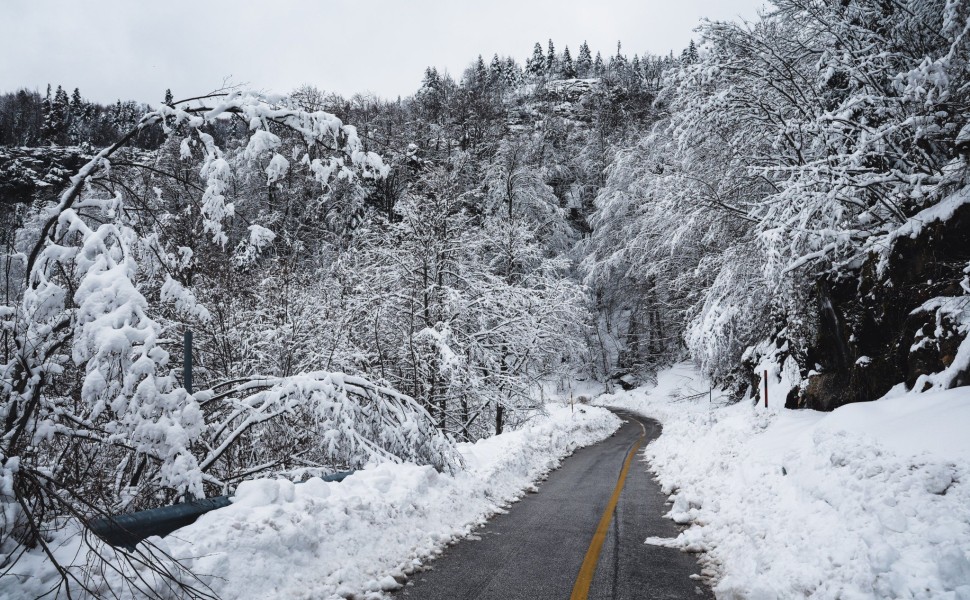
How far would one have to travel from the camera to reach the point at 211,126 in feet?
12.7

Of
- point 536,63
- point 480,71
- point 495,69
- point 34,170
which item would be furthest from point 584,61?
point 34,170

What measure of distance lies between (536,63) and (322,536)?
3705 inches

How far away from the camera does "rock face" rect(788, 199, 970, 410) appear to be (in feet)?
22.4

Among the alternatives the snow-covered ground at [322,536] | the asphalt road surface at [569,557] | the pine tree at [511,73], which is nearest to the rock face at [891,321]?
the asphalt road surface at [569,557]

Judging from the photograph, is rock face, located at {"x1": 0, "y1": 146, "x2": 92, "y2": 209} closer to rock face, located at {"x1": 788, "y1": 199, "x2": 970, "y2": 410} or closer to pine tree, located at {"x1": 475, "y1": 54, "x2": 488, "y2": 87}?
rock face, located at {"x1": 788, "y1": 199, "x2": 970, "y2": 410}

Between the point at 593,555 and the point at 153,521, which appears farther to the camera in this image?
the point at 593,555

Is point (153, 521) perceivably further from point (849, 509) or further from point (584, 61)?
point (584, 61)

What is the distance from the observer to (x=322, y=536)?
179 inches

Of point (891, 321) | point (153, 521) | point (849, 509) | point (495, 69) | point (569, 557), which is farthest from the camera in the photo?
point (495, 69)

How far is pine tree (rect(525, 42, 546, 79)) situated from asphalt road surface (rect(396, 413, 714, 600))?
286 ft

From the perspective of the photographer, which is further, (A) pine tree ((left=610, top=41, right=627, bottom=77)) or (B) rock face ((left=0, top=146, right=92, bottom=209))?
(A) pine tree ((left=610, top=41, right=627, bottom=77))

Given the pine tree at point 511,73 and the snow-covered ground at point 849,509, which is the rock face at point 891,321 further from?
the pine tree at point 511,73

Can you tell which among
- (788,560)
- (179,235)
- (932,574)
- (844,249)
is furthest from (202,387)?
(844,249)

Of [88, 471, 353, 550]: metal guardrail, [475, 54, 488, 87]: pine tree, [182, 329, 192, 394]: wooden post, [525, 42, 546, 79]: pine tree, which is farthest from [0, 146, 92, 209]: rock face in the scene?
[525, 42, 546, 79]: pine tree
